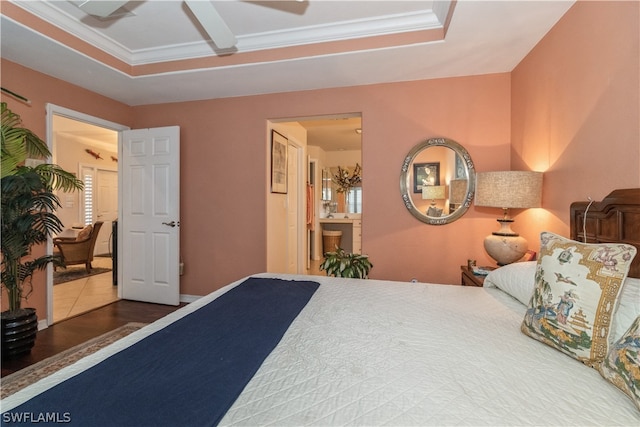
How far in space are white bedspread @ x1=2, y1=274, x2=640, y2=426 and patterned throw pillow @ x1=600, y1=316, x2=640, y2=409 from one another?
0.03 metres

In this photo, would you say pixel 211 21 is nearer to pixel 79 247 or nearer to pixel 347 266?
pixel 347 266

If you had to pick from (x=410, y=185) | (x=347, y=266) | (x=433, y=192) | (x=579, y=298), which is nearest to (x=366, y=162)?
(x=410, y=185)

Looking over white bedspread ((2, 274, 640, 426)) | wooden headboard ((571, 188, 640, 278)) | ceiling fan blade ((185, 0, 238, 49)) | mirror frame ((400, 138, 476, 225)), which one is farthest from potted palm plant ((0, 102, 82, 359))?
wooden headboard ((571, 188, 640, 278))

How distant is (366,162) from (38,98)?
3.14 metres

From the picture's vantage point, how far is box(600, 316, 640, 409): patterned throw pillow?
2.42 ft

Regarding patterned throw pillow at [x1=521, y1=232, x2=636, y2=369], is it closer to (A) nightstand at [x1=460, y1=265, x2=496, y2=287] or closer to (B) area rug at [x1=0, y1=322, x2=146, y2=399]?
(A) nightstand at [x1=460, y1=265, x2=496, y2=287]

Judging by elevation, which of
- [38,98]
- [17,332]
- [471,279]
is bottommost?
[17,332]

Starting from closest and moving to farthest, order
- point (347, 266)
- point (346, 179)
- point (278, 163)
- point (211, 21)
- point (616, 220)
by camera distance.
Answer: point (616, 220), point (211, 21), point (347, 266), point (278, 163), point (346, 179)

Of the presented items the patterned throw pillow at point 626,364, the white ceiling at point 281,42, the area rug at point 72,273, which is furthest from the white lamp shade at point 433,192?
the area rug at point 72,273

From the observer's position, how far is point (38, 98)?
265 centimetres

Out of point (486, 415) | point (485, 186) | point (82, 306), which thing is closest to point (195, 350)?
point (486, 415)

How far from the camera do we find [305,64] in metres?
2.52

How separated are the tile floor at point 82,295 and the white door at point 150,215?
35 cm

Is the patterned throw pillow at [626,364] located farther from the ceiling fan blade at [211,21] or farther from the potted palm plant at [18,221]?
the potted palm plant at [18,221]
